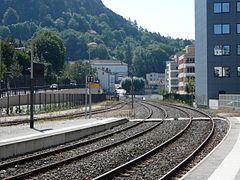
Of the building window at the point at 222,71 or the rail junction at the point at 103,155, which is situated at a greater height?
the building window at the point at 222,71

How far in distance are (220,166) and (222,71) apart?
7251cm

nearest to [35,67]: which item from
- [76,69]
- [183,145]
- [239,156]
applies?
[183,145]

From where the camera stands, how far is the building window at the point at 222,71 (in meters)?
84.2

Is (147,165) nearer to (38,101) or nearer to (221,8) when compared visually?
(38,101)

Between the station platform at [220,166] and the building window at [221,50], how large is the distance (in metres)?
67.1

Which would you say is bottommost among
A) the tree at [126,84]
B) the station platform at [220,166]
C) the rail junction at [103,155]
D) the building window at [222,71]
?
the rail junction at [103,155]

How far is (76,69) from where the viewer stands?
483 ft

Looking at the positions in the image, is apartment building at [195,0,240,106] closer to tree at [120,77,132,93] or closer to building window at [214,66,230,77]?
building window at [214,66,230,77]

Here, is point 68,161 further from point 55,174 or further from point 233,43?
point 233,43

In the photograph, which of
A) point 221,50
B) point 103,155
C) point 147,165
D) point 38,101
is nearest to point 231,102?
point 38,101

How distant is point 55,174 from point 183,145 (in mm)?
8746

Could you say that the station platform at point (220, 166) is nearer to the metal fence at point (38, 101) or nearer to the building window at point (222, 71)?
the metal fence at point (38, 101)

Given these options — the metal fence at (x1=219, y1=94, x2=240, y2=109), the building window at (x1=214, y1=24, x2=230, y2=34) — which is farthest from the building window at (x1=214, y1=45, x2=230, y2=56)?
the metal fence at (x1=219, y1=94, x2=240, y2=109)

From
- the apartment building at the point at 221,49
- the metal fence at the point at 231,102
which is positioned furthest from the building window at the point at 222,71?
the metal fence at the point at 231,102
